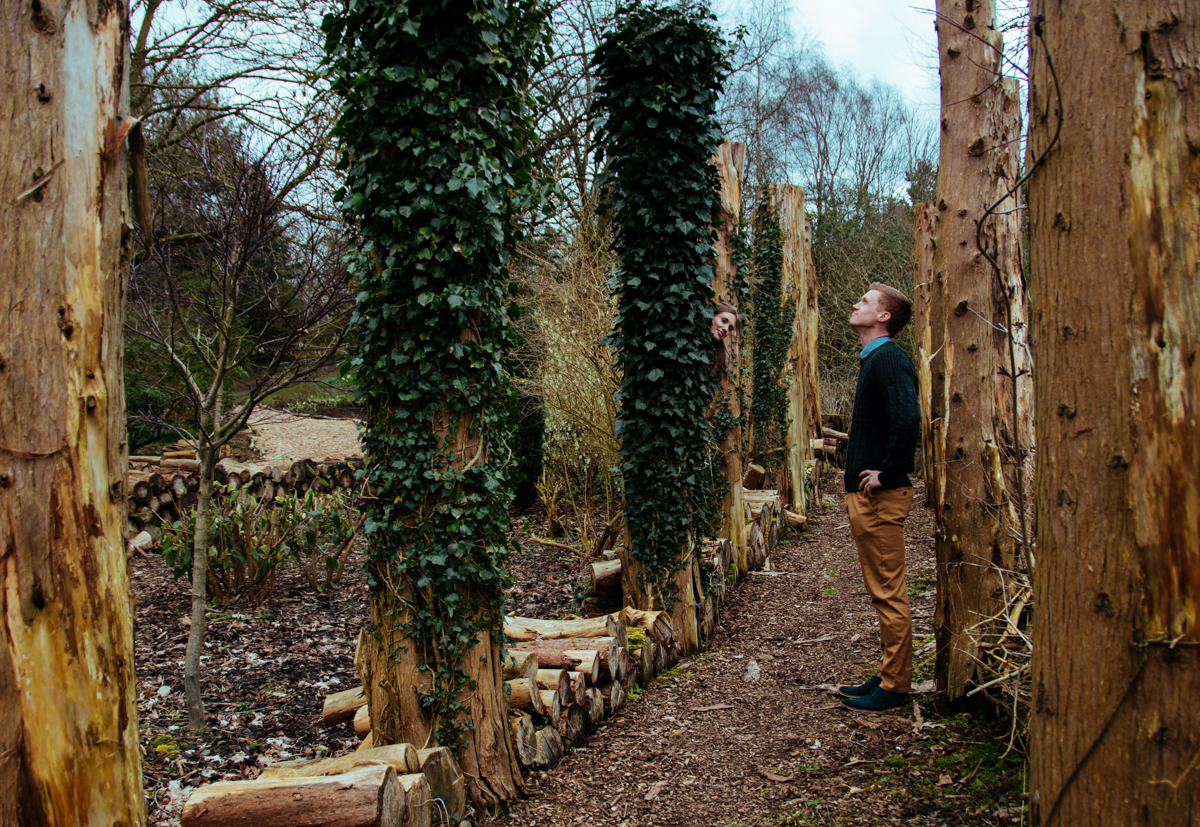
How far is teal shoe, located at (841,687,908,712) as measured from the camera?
3766 millimetres

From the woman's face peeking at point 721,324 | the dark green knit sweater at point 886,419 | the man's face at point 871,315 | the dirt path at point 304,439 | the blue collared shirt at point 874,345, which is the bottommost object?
the dirt path at point 304,439

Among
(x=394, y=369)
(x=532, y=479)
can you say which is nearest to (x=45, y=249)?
(x=394, y=369)

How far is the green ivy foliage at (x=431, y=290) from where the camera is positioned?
9.74 ft

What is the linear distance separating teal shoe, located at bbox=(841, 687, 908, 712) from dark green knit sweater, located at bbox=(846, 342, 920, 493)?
3.39 ft

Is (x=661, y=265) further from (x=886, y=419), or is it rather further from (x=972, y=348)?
(x=972, y=348)

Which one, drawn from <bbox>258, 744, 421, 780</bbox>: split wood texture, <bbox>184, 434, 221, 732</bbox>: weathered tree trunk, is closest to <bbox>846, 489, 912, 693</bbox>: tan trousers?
<bbox>258, 744, 421, 780</bbox>: split wood texture

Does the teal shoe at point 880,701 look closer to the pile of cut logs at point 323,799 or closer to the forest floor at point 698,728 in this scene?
the forest floor at point 698,728

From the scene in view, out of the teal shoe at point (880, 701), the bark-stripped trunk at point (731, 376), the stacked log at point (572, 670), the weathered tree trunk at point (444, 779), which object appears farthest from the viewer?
the bark-stripped trunk at point (731, 376)

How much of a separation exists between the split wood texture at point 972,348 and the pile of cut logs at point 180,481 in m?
6.14

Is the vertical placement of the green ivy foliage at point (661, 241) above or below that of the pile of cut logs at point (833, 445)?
above

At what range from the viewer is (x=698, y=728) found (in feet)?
13.2

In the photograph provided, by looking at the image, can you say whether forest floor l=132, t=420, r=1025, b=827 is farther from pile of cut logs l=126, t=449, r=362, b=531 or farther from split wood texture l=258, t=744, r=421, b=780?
pile of cut logs l=126, t=449, r=362, b=531

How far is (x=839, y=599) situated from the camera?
249 inches

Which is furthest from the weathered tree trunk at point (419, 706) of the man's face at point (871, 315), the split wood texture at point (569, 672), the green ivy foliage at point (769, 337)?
the green ivy foliage at point (769, 337)
